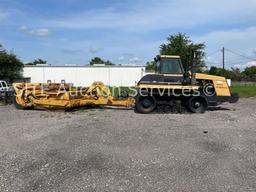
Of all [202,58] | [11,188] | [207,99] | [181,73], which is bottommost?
[11,188]

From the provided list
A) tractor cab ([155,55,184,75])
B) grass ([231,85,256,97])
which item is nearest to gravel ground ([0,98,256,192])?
tractor cab ([155,55,184,75])

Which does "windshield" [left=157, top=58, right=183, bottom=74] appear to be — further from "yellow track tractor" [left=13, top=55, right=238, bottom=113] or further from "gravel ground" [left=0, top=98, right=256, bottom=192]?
"gravel ground" [left=0, top=98, right=256, bottom=192]

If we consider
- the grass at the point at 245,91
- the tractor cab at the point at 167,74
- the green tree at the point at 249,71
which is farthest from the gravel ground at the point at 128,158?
the green tree at the point at 249,71

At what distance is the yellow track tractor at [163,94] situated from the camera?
582 inches

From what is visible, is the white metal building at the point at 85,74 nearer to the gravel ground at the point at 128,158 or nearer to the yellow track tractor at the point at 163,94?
the yellow track tractor at the point at 163,94

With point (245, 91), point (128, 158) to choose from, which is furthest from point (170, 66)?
point (245, 91)

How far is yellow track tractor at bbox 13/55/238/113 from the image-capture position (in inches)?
582

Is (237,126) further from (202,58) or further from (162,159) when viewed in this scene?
(202,58)

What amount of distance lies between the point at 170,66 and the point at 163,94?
1478 mm

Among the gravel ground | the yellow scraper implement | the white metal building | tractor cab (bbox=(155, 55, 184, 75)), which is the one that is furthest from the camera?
the white metal building

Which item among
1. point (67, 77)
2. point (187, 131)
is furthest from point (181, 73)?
point (67, 77)

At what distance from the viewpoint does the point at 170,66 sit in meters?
15.2

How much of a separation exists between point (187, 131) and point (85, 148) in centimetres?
348

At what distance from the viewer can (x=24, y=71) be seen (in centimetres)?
4938
